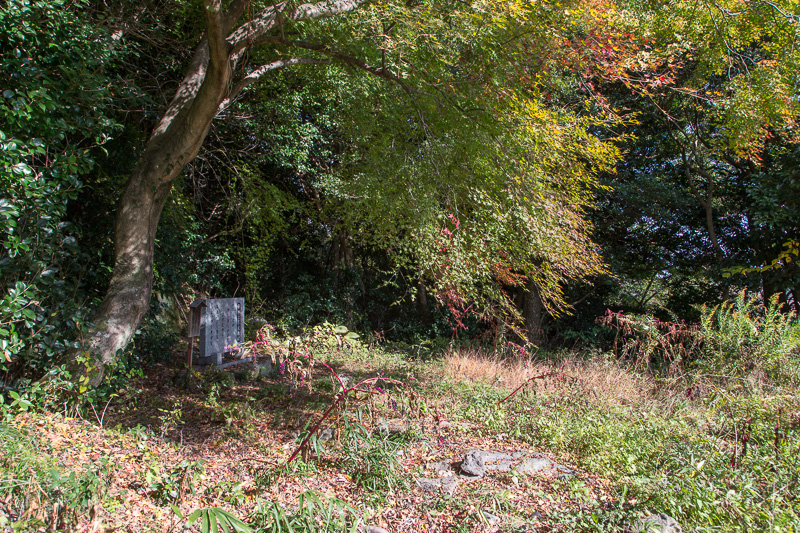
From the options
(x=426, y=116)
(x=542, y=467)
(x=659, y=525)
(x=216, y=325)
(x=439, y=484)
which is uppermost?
(x=426, y=116)

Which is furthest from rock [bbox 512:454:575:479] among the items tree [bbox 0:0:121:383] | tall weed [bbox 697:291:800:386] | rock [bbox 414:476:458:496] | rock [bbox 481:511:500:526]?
tree [bbox 0:0:121:383]

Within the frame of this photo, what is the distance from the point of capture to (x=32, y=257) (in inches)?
148

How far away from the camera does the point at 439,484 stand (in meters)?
3.49

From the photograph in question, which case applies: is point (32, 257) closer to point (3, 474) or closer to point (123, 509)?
point (3, 474)

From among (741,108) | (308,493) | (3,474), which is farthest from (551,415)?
(741,108)

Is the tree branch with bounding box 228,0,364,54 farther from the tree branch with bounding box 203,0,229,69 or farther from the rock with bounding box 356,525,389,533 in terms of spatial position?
the rock with bounding box 356,525,389,533

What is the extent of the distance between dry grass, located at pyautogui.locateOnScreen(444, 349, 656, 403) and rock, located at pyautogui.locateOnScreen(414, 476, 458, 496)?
7.20ft

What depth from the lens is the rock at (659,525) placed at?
266cm

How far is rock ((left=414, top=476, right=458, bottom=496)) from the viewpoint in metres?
3.40

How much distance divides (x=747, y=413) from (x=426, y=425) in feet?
9.38

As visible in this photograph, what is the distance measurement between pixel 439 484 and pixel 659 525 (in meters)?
1.43

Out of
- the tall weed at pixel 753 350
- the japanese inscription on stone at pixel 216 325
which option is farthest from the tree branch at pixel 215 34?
the tall weed at pixel 753 350

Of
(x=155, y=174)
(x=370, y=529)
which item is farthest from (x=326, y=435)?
(x=155, y=174)

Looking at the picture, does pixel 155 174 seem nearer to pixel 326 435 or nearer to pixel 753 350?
pixel 326 435
